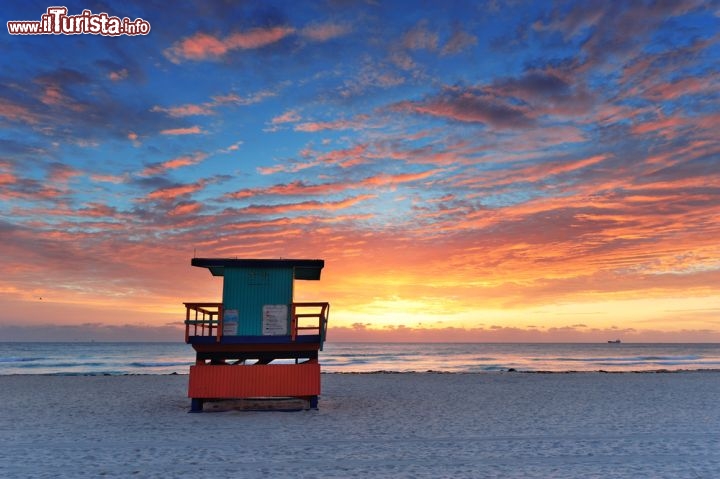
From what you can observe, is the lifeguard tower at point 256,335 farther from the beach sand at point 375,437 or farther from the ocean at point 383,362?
the ocean at point 383,362

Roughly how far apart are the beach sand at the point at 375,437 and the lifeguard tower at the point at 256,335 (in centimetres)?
86

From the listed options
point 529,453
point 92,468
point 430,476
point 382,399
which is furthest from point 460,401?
point 92,468

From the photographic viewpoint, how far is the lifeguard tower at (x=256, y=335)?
1839 cm

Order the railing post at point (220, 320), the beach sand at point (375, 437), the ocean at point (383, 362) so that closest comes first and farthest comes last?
the beach sand at point (375, 437), the railing post at point (220, 320), the ocean at point (383, 362)

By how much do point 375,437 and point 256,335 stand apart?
6.09 meters

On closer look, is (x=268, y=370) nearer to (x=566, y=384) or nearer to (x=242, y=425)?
(x=242, y=425)

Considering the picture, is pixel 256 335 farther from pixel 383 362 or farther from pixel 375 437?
pixel 383 362

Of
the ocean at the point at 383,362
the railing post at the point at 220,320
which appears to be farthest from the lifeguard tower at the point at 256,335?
the ocean at the point at 383,362

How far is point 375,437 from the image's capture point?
1409 cm

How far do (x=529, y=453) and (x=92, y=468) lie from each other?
8.59 m

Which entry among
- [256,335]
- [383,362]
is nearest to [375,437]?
[256,335]

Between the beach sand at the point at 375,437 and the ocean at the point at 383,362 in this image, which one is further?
the ocean at the point at 383,362

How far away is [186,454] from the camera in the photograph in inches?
470

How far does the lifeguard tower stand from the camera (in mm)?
18391
